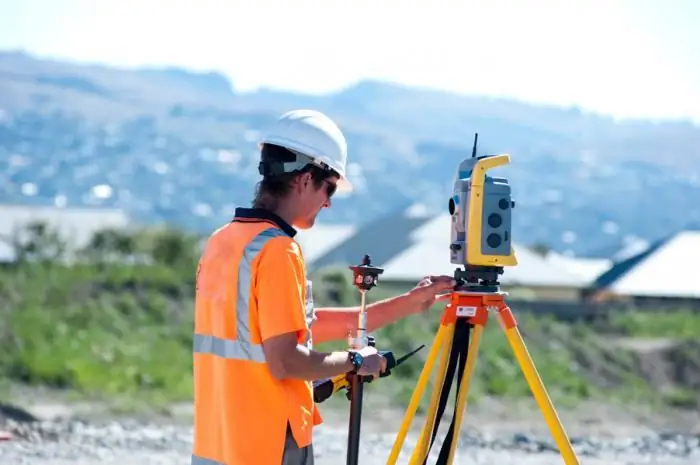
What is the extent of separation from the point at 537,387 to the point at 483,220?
1.74 feet

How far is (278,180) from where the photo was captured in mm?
3242

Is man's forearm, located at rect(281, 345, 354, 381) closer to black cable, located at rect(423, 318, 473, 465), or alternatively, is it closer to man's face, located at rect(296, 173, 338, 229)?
man's face, located at rect(296, 173, 338, 229)

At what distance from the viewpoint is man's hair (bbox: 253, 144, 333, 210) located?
324 centimetres

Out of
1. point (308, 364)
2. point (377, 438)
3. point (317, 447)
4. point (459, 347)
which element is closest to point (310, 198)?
point (308, 364)

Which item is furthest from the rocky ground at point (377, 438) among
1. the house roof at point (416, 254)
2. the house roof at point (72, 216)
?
the house roof at point (72, 216)

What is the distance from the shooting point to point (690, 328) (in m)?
24.5

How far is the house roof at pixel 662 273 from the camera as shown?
4519 cm

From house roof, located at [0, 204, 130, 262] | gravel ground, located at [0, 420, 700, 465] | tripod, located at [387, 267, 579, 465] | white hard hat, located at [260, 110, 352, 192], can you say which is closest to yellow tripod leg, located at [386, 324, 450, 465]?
tripod, located at [387, 267, 579, 465]

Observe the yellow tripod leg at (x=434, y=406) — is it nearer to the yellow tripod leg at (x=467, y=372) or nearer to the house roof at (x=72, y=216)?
the yellow tripod leg at (x=467, y=372)

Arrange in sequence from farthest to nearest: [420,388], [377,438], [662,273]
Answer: [662,273] → [377,438] → [420,388]

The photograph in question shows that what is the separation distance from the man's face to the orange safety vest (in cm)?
6

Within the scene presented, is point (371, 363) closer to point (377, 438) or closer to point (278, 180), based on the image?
point (278, 180)

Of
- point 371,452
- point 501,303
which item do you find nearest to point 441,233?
point 371,452

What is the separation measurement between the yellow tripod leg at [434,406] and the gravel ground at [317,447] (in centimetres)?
440
